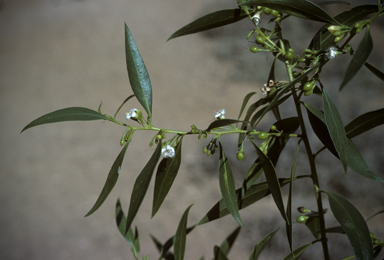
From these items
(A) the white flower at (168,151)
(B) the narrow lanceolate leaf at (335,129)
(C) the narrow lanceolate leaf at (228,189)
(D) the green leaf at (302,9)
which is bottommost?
(C) the narrow lanceolate leaf at (228,189)

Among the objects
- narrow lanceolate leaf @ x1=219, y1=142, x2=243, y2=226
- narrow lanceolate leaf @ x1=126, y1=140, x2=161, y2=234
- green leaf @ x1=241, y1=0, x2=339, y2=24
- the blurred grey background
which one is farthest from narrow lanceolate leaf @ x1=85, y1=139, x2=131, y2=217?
the blurred grey background

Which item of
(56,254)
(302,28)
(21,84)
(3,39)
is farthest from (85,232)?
(302,28)

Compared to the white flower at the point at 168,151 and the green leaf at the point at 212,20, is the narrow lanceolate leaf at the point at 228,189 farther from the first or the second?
the green leaf at the point at 212,20

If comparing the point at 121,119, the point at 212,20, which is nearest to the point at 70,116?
the point at 212,20

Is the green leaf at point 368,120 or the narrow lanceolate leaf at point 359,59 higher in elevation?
the narrow lanceolate leaf at point 359,59

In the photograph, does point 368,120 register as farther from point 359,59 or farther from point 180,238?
point 180,238

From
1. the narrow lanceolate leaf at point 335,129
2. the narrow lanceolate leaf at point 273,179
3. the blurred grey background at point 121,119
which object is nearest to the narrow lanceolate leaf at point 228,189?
the narrow lanceolate leaf at point 273,179
